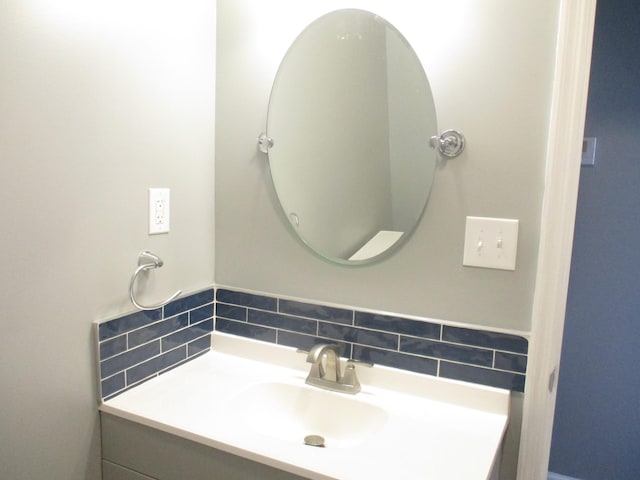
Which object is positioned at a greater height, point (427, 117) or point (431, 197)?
point (427, 117)

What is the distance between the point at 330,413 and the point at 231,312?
0.43 meters

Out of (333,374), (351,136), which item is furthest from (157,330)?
(351,136)

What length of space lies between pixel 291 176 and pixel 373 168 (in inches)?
9.4

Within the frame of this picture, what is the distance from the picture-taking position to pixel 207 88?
1.27 m

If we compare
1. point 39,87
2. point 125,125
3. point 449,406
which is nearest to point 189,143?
point 125,125

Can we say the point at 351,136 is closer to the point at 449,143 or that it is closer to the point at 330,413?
the point at 449,143

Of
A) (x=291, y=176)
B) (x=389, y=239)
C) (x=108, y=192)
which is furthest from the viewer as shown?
(x=291, y=176)

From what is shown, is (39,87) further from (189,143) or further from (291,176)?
(291,176)

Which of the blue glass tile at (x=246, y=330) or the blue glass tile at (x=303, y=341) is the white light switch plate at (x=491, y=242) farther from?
the blue glass tile at (x=246, y=330)

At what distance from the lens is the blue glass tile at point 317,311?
3.92 feet

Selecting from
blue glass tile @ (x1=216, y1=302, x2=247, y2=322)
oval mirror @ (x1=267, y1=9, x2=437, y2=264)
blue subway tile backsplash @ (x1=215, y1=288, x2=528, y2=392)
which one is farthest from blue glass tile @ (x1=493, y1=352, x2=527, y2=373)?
blue glass tile @ (x1=216, y1=302, x2=247, y2=322)

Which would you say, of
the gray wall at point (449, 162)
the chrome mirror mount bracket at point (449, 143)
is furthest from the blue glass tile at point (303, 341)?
the chrome mirror mount bracket at point (449, 143)

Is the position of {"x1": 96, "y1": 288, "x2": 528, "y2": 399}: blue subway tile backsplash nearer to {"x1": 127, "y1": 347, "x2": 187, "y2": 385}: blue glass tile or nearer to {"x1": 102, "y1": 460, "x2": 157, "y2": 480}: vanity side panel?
{"x1": 127, "y1": 347, "x2": 187, "y2": 385}: blue glass tile

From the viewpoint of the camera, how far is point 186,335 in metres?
1.27
